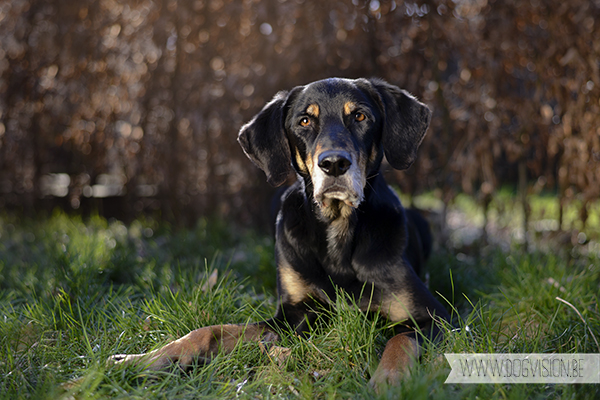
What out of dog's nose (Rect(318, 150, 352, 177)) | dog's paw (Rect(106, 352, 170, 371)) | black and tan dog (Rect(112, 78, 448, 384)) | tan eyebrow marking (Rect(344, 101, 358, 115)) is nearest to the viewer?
dog's paw (Rect(106, 352, 170, 371))

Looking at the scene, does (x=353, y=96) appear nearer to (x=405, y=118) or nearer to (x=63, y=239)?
(x=405, y=118)

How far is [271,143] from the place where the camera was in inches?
95.0

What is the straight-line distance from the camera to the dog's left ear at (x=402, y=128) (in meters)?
2.33

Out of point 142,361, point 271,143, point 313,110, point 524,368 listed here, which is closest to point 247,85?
point 271,143

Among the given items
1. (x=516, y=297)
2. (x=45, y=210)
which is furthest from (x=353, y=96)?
(x=45, y=210)

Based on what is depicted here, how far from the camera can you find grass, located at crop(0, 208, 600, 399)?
1.67 metres

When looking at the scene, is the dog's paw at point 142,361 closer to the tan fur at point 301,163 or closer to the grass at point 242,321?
the grass at point 242,321

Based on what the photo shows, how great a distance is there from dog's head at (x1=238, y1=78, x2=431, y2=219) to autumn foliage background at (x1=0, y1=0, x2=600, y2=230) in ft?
4.87

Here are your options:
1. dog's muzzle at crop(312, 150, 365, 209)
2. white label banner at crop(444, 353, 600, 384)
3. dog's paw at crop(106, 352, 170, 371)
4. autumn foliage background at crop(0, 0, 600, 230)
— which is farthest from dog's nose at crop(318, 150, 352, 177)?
autumn foliage background at crop(0, 0, 600, 230)

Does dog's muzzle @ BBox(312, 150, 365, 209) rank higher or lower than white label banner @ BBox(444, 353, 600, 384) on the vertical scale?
higher

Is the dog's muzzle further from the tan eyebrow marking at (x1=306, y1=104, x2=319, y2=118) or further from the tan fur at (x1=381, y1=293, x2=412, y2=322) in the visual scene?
the tan fur at (x1=381, y1=293, x2=412, y2=322)

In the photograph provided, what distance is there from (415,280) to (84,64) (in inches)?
155

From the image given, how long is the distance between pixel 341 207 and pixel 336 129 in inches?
17.1

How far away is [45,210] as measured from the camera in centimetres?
542
